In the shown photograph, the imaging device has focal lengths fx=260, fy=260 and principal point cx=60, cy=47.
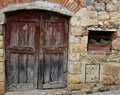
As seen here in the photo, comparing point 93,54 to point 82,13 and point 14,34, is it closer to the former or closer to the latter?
point 82,13

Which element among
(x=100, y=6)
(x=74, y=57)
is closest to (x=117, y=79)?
(x=74, y=57)

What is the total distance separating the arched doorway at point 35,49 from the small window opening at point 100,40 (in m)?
0.54

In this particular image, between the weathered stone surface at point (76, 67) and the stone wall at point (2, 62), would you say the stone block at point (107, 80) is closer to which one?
the weathered stone surface at point (76, 67)

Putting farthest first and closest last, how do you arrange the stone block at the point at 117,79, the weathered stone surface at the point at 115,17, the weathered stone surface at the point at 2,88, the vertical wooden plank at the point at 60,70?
the stone block at the point at 117,79 → the vertical wooden plank at the point at 60,70 → the weathered stone surface at the point at 115,17 → the weathered stone surface at the point at 2,88

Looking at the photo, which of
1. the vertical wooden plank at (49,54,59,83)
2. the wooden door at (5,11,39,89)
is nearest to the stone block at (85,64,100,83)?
the vertical wooden plank at (49,54,59,83)

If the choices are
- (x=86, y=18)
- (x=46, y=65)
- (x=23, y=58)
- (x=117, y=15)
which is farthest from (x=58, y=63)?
(x=117, y=15)

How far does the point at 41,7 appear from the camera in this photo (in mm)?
5066

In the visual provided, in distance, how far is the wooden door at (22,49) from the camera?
5250 millimetres

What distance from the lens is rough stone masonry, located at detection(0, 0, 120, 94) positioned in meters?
5.30

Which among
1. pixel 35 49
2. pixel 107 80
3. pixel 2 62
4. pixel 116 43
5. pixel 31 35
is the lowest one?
pixel 107 80

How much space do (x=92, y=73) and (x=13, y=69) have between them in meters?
1.66

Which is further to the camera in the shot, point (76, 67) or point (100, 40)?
point (100, 40)

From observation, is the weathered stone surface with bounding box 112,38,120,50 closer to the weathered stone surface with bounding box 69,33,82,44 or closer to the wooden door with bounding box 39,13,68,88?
the weathered stone surface with bounding box 69,33,82,44

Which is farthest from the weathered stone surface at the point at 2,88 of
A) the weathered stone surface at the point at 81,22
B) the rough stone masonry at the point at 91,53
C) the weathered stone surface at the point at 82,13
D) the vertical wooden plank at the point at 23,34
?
the weathered stone surface at the point at 82,13
